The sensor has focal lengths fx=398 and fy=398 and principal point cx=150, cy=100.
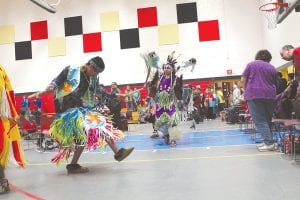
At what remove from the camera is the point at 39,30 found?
15.5 meters

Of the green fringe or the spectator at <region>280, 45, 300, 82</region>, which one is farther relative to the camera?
the green fringe

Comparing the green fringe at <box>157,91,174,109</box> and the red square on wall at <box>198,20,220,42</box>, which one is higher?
the red square on wall at <box>198,20,220,42</box>

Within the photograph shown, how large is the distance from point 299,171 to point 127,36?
11870 millimetres

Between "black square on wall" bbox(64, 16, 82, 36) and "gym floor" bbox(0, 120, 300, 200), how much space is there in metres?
10.4

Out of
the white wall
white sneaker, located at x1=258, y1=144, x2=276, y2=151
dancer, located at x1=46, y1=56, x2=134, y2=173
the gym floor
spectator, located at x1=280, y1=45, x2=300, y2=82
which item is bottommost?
the gym floor

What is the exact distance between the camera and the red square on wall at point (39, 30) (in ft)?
50.6

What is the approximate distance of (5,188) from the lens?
3.36m

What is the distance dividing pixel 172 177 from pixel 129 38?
37.9ft

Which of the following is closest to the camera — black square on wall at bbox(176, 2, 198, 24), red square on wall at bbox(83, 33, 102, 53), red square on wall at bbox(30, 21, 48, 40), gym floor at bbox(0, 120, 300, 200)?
gym floor at bbox(0, 120, 300, 200)

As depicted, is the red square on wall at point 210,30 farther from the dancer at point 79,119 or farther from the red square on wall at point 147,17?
the dancer at point 79,119

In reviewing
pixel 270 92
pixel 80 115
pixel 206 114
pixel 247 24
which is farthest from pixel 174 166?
pixel 247 24

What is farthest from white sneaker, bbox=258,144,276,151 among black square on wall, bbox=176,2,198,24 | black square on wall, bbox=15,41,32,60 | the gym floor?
black square on wall, bbox=15,41,32,60

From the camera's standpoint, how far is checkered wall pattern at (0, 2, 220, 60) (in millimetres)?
14211

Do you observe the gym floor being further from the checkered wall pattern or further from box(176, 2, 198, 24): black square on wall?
box(176, 2, 198, 24): black square on wall
